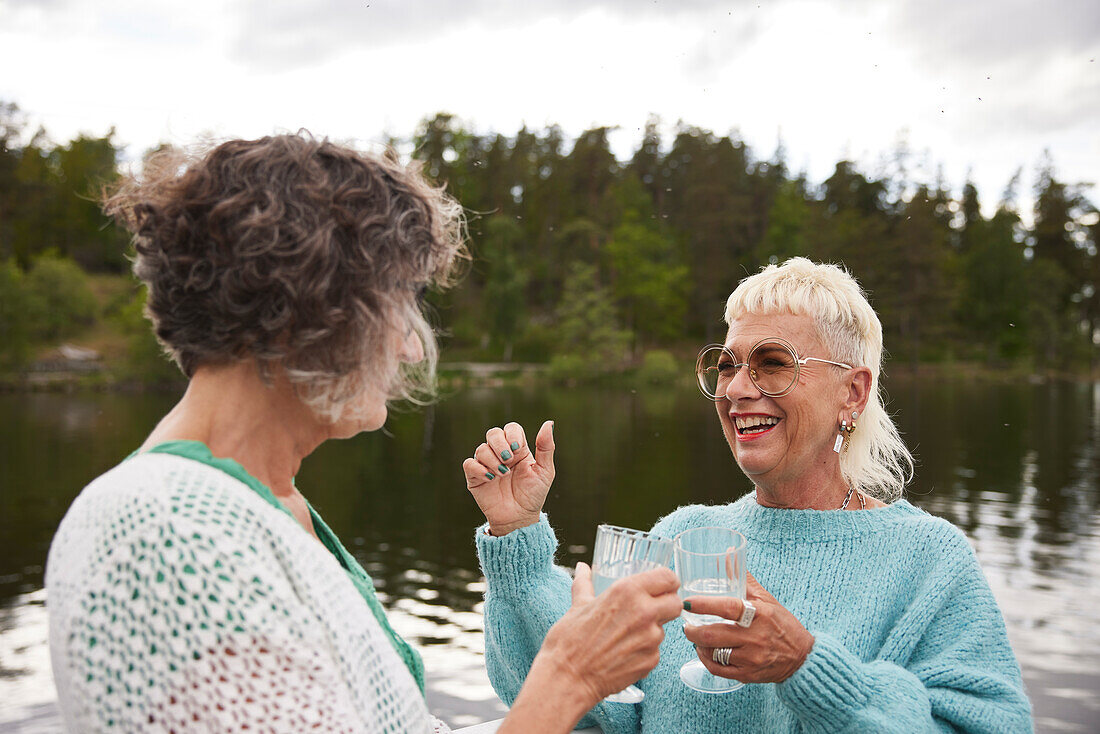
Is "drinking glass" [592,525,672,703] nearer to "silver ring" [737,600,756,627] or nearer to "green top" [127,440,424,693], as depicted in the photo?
"silver ring" [737,600,756,627]

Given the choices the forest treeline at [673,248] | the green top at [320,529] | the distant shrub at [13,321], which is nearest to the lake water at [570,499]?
the green top at [320,529]

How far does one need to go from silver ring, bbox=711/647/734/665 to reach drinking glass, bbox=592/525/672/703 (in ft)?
0.85

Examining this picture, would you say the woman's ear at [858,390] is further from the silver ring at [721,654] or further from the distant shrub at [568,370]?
the distant shrub at [568,370]

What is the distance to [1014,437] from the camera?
2309 centimetres

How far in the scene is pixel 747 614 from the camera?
143 centimetres

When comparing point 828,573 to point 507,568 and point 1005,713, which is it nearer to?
point 1005,713

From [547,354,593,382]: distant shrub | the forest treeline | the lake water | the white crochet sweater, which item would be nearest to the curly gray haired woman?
the white crochet sweater

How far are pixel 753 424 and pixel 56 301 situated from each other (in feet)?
165

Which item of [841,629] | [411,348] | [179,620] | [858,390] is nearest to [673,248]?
[858,390]

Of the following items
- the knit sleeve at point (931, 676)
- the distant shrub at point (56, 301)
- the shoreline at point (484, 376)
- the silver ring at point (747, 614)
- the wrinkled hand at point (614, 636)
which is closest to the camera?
the wrinkled hand at point (614, 636)

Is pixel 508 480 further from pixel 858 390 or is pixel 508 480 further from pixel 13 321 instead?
pixel 13 321

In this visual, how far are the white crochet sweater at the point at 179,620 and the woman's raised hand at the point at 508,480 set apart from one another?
0.94m

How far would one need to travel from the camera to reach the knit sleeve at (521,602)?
197 cm

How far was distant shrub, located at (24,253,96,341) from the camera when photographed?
42156 millimetres
